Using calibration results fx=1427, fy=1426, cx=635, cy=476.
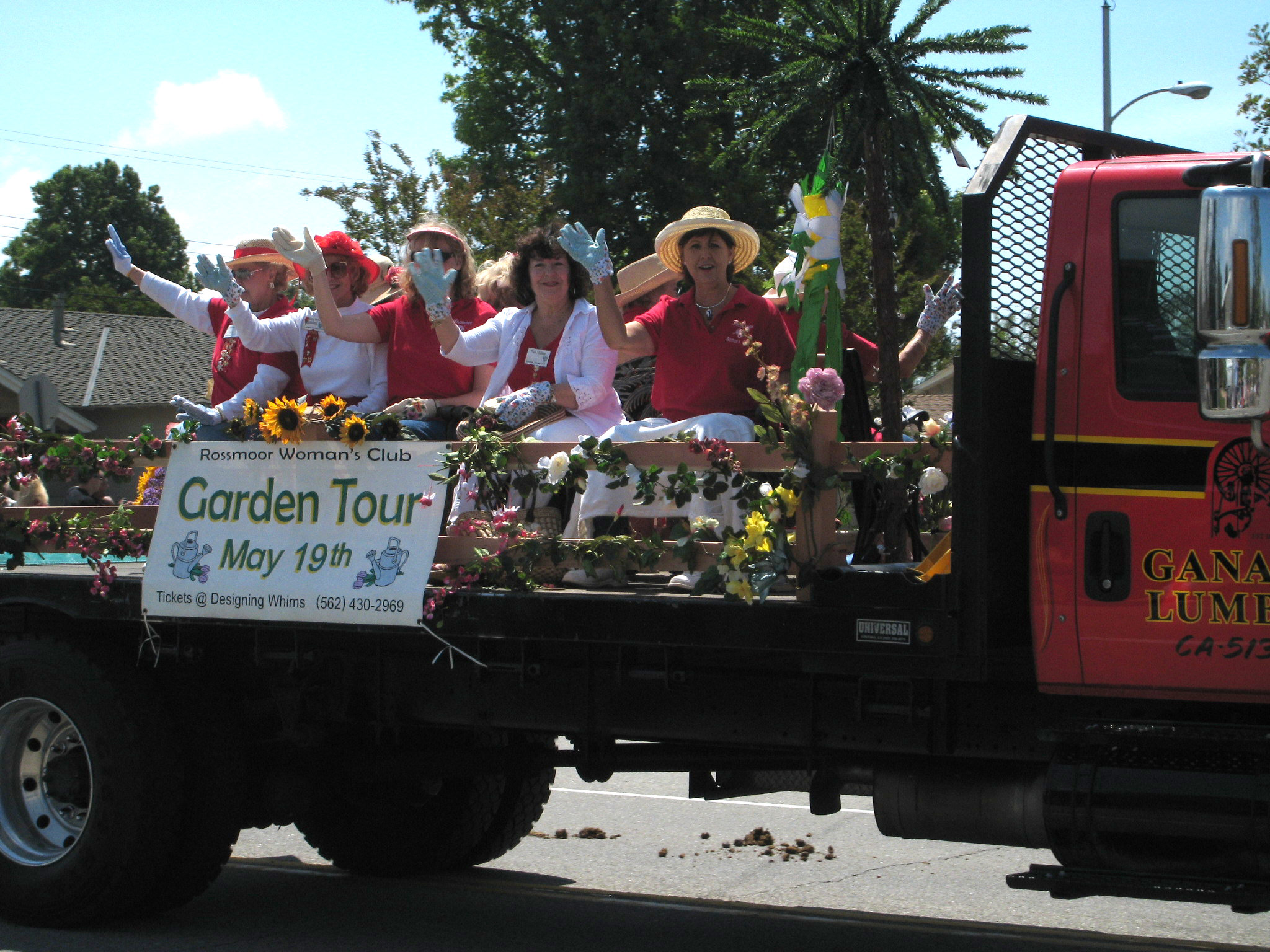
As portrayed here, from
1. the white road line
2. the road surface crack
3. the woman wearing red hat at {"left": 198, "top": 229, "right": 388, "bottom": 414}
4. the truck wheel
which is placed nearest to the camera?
the road surface crack

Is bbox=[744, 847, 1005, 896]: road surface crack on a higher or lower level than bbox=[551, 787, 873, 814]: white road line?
higher

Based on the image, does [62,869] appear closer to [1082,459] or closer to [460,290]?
[460,290]

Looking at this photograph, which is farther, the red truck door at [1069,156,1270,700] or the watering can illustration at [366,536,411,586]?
the watering can illustration at [366,536,411,586]

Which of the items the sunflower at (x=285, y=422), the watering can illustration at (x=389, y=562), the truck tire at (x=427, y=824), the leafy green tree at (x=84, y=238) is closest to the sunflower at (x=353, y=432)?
the sunflower at (x=285, y=422)

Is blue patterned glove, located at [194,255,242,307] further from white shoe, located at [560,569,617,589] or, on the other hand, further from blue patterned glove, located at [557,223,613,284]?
white shoe, located at [560,569,617,589]

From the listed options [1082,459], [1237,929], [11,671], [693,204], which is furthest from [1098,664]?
[693,204]

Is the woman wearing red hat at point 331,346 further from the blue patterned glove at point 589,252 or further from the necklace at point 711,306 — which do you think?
the necklace at point 711,306

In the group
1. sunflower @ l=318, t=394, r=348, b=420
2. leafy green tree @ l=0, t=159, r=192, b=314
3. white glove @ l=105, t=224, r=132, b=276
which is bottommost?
sunflower @ l=318, t=394, r=348, b=420

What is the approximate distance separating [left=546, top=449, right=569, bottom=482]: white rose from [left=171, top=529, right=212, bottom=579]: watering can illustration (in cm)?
132

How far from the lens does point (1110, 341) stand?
12.2 feet

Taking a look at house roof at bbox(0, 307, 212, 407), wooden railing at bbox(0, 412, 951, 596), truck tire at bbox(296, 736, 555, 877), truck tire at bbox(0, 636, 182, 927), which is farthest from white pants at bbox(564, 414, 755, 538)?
house roof at bbox(0, 307, 212, 407)

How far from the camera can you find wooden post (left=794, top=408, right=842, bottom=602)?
4008mm

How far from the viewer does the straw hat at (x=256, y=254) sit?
707 cm

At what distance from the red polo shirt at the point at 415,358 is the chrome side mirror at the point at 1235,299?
385cm
